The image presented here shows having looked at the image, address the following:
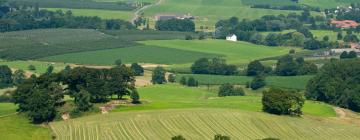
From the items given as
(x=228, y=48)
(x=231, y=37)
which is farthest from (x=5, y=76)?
(x=231, y=37)

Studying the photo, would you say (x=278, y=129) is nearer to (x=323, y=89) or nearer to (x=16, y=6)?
(x=323, y=89)

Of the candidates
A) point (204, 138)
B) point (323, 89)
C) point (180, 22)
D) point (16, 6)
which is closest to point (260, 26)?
point (180, 22)

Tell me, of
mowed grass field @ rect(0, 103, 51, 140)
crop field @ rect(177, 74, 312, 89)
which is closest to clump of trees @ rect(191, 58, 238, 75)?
crop field @ rect(177, 74, 312, 89)

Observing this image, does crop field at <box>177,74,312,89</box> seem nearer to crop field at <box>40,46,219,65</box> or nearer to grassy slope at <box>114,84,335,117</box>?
grassy slope at <box>114,84,335,117</box>

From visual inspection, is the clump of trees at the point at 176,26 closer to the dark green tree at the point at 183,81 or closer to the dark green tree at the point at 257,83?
the dark green tree at the point at 183,81

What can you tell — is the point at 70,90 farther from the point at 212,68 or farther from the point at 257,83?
the point at 212,68
